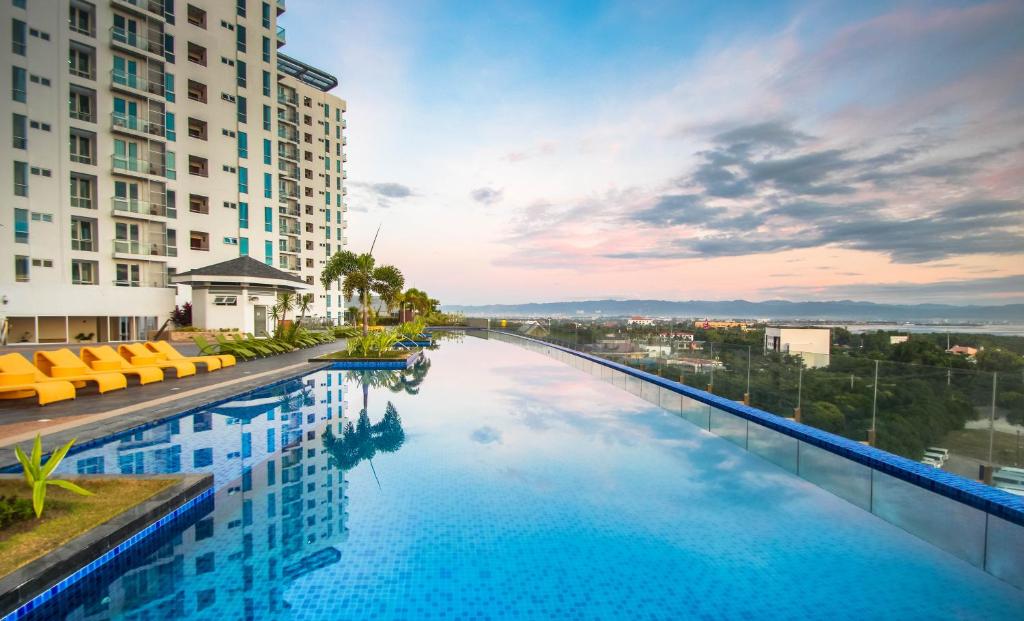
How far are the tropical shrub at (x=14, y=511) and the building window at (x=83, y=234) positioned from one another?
79.1ft

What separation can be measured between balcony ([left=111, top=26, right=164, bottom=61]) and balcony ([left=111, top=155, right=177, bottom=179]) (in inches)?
208

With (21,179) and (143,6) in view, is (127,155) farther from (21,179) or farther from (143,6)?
(143,6)

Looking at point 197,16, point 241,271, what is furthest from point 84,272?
point 197,16

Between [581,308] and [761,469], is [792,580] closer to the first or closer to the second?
[761,469]

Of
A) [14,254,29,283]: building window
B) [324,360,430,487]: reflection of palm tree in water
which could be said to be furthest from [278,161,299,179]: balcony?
[324,360,430,487]: reflection of palm tree in water

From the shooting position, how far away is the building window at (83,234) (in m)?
21.6

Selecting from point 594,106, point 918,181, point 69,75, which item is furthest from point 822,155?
point 69,75

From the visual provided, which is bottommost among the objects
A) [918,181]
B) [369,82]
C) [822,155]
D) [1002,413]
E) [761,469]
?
[761,469]

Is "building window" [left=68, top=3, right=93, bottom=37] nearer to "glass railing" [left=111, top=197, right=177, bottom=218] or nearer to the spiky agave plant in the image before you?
"glass railing" [left=111, top=197, right=177, bottom=218]

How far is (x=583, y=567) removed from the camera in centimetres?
385

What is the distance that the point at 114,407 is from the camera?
7898 millimetres

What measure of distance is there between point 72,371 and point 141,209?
18.2 meters

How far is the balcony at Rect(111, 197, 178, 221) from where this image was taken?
22.7 m

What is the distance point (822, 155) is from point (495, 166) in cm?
1495
